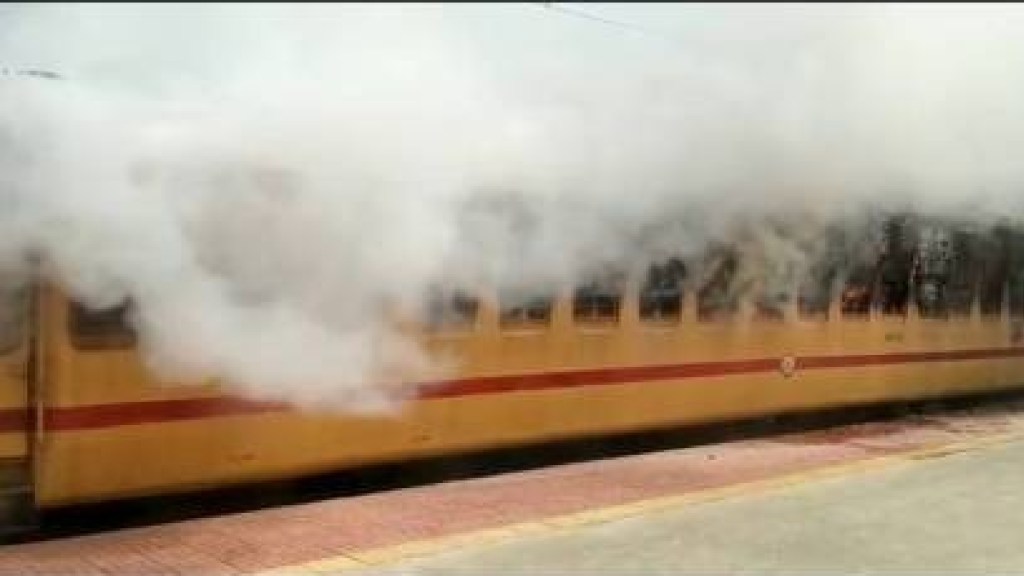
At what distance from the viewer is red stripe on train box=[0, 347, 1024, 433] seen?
21.5ft

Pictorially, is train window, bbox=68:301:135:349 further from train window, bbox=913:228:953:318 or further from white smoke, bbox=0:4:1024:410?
train window, bbox=913:228:953:318

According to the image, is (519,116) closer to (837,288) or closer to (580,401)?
(580,401)

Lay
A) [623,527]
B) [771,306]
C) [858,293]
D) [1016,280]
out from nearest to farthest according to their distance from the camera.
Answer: [623,527] → [771,306] → [858,293] → [1016,280]

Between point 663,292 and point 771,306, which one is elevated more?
point 663,292

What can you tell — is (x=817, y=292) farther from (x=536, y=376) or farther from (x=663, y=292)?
(x=536, y=376)

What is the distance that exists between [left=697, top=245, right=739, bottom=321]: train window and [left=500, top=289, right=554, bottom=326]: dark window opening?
4.85 ft

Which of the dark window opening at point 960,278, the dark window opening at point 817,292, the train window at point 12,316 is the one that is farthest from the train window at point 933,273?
the train window at point 12,316

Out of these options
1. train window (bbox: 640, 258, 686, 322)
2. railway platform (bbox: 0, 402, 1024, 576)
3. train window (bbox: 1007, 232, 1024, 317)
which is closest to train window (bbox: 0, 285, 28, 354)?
railway platform (bbox: 0, 402, 1024, 576)

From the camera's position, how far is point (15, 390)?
6426 mm

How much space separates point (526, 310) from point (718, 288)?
2.01m

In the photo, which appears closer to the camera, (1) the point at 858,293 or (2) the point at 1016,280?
(1) the point at 858,293

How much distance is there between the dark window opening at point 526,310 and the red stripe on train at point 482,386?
1.03ft

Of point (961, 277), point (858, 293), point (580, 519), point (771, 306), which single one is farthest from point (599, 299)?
point (961, 277)

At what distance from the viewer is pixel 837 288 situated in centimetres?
1114
